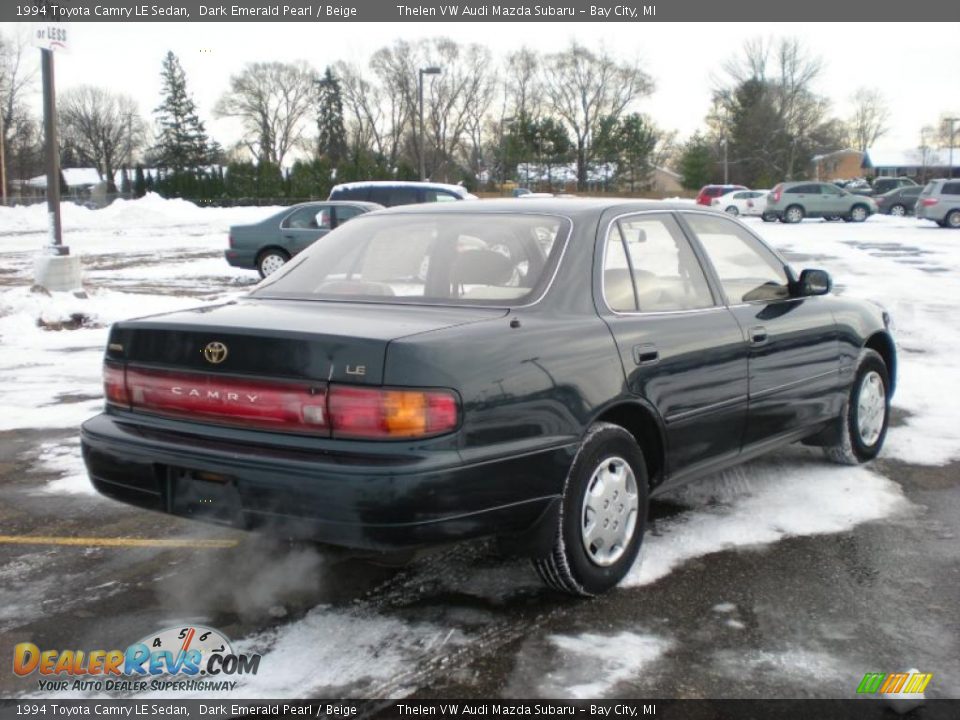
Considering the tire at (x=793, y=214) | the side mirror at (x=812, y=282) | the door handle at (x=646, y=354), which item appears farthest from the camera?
the tire at (x=793, y=214)

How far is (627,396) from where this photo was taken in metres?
3.91

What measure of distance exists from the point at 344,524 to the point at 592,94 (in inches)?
3402

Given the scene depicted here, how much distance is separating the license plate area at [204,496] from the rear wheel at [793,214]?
3986 centimetres

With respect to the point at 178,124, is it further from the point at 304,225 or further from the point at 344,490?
the point at 344,490

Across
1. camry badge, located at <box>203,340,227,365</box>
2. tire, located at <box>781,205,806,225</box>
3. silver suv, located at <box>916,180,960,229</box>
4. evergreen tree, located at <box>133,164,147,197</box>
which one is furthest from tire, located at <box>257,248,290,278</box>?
evergreen tree, located at <box>133,164,147,197</box>

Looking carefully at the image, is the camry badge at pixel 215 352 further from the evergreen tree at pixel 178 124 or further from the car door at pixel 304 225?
the evergreen tree at pixel 178 124

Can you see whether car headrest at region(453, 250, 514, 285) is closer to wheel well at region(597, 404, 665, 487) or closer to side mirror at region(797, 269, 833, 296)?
wheel well at region(597, 404, 665, 487)

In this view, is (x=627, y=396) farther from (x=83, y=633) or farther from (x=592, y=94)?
(x=592, y=94)

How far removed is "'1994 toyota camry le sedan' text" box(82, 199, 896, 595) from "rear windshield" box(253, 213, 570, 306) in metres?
0.01

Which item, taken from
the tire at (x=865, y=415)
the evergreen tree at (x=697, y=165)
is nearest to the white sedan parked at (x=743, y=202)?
the evergreen tree at (x=697, y=165)

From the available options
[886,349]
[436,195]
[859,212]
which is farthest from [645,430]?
[859,212]

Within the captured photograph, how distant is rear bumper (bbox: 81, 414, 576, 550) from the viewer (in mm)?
3178

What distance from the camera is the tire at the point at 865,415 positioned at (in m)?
5.65

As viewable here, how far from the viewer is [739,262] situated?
513 centimetres
